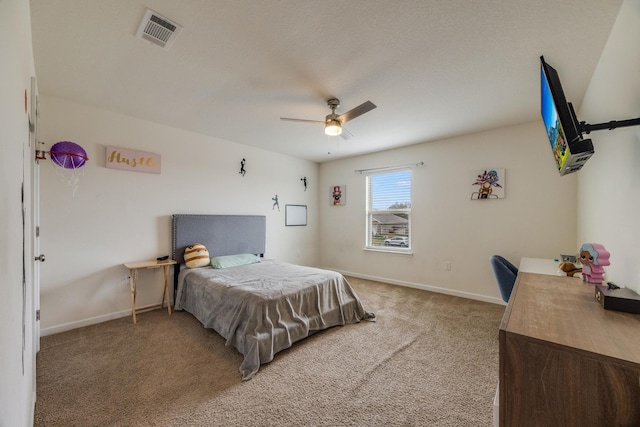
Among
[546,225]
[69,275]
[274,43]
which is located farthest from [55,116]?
[546,225]

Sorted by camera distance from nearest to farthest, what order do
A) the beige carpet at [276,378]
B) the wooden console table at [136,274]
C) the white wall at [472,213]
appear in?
the beige carpet at [276,378]
the wooden console table at [136,274]
the white wall at [472,213]

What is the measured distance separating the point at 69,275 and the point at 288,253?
3152mm

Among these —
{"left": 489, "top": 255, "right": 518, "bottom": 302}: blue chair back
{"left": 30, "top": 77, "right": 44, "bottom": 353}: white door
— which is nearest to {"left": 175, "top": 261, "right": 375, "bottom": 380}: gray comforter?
{"left": 30, "top": 77, "right": 44, "bottom": 353}: white door

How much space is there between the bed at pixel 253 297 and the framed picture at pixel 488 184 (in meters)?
2.35

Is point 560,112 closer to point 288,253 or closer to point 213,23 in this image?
point 213,23

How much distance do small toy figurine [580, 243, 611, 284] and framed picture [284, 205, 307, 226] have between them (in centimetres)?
418

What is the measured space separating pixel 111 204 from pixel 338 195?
372cm

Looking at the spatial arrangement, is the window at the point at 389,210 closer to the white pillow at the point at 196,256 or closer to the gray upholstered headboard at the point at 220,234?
the gray upholstered headboard at the point at 220,234

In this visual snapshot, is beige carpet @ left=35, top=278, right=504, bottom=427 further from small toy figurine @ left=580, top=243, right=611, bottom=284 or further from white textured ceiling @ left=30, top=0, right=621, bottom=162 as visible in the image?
white textured ceiling @ left=30, top=0, right=621, bottom=162

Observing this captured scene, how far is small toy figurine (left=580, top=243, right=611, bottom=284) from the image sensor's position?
4.82ft

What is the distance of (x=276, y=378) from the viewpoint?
1.94 m

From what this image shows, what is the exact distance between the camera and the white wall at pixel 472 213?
10.4ft

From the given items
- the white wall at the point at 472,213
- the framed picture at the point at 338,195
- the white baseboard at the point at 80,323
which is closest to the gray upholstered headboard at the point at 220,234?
the white baseboard at the point at 80,323

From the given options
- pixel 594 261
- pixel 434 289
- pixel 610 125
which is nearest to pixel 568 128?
pixel 610 125
